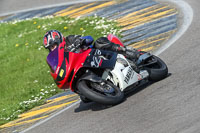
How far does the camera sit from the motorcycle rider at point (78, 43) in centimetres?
689

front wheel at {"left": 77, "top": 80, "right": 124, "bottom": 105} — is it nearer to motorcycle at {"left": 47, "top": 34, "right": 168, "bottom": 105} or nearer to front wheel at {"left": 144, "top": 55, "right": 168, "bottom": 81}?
motorcycle at {"left": 47, "top": 34, "right": 168, "bottom": 105}

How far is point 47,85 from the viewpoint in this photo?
970 centimetres

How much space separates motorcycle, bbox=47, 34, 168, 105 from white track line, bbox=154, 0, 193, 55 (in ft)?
8.12

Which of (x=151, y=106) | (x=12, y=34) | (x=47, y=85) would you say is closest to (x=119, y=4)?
(x=12, y=34)

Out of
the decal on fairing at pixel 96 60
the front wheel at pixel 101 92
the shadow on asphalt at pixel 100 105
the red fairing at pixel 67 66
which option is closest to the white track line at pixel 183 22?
the shadow on asphalt at pixel 100 105

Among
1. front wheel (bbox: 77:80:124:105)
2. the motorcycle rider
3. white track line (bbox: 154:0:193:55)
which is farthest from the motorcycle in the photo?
white track line (bbox: 154:0:193:55)

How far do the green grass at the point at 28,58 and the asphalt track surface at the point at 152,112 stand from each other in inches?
72.8

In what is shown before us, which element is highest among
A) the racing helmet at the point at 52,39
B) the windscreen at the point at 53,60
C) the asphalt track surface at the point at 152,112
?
the racing helmet at the point at 52,39

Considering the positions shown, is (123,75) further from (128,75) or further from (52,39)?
(52,39)

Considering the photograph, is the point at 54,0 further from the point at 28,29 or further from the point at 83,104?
the point at 83,104

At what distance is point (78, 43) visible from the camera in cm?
685

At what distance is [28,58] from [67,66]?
18.2ft

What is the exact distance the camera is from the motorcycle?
651cm

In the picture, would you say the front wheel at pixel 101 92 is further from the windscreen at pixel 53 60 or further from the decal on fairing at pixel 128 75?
the windscreen at pixel 53 60
